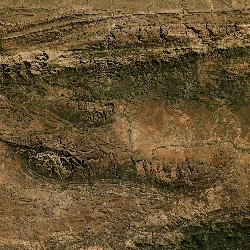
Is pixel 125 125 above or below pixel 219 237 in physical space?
above

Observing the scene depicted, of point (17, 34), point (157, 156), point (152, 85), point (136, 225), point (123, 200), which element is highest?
point (17, 34)

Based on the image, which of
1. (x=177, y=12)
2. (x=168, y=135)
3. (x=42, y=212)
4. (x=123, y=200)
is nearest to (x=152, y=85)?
(x=168, y=135)

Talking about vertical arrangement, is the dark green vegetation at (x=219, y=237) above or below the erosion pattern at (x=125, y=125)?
below

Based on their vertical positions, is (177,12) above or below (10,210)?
above

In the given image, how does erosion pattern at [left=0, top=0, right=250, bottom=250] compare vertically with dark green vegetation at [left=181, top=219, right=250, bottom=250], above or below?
above

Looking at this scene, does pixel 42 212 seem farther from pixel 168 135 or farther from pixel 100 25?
pixel 100 25

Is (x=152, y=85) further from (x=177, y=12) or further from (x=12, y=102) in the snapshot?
(x=12, y=102)
